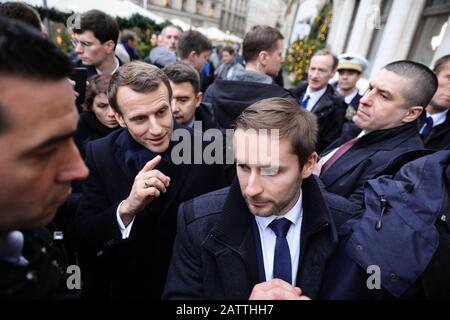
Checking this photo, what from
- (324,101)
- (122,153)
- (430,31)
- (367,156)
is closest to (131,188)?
(122,153)

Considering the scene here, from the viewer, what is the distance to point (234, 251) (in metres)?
1.34

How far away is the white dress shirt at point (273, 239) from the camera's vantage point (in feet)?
4.64

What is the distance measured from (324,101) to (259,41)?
1241mm

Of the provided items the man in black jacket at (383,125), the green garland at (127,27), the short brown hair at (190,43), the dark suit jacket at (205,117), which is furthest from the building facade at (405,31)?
the green garland at (127,27)

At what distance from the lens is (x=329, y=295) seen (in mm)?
1345

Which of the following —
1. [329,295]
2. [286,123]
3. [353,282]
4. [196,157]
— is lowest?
[329,295]

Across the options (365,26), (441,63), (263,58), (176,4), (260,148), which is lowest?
(260,148)

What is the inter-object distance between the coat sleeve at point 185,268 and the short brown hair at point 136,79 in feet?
2.82

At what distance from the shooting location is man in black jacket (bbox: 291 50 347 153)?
357 centimetres

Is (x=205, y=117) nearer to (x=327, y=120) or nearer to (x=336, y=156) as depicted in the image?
(x=336, y=156)
